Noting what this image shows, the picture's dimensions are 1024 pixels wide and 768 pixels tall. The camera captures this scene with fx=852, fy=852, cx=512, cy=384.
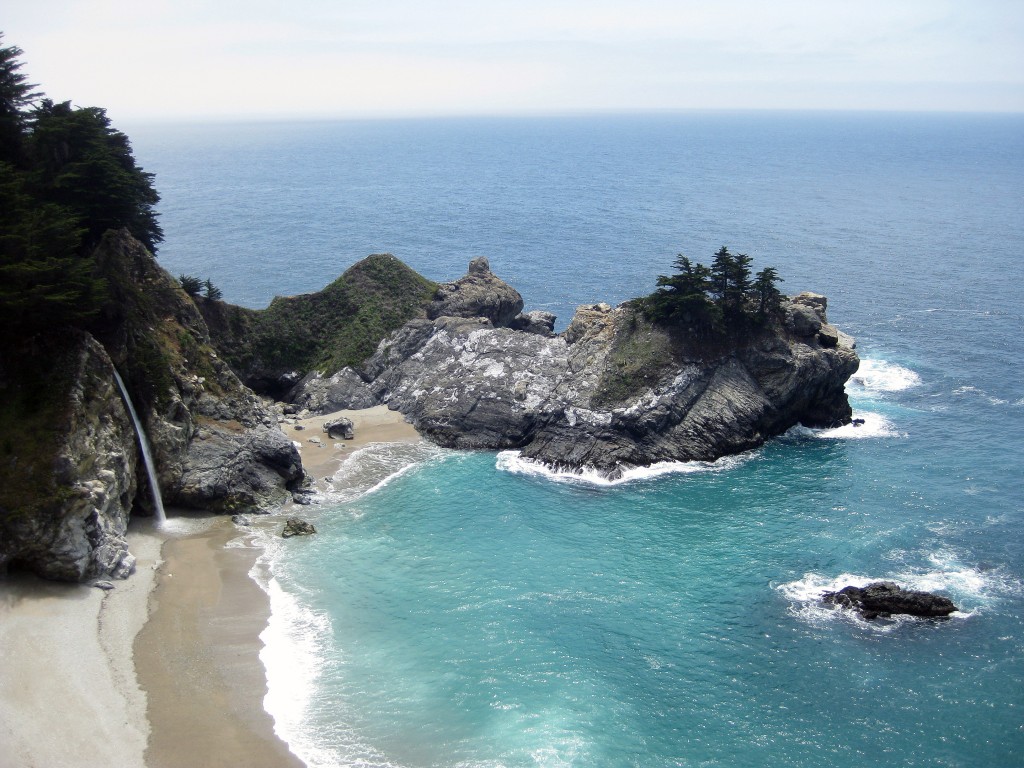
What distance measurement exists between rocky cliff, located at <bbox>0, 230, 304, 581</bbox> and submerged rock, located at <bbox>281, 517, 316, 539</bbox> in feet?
11.0

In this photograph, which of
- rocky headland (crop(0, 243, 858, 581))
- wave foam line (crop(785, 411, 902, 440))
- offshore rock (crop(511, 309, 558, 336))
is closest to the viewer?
rocky headland (crop(0, 243, 858, 581))

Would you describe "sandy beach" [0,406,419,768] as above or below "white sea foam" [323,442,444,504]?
below

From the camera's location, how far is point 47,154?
57.0m

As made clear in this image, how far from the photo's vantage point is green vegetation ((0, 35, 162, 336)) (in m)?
44.6

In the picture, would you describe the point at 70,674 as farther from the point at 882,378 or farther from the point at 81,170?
the point at 882,378

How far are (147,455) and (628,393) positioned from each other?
3381cm

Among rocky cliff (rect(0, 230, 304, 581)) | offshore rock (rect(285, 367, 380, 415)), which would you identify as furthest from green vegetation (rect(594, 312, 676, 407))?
rocky cliff (rect(0, 230, 304, 581))

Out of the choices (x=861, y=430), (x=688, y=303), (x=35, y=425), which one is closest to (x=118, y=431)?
(x=35, y=425)

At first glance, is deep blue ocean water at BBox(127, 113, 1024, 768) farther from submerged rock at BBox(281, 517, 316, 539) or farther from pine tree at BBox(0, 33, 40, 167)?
pine tree at BBox(0, 33, 40, 167)

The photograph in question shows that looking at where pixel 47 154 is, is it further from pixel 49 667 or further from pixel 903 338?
pixel 903 338

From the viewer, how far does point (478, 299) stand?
81.2 metres

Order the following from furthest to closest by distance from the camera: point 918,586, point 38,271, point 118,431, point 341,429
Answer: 1. point 341,429
2. point 118,431
3. point 918,586
4. point 38,271

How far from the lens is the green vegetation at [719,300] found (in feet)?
221

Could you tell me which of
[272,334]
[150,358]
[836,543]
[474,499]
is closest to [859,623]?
[836,543]
